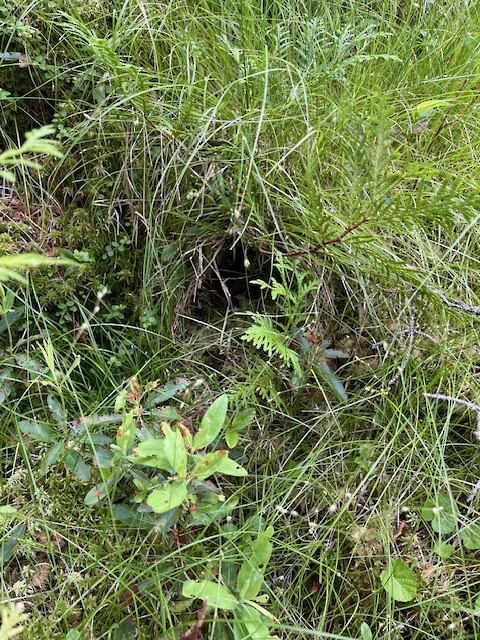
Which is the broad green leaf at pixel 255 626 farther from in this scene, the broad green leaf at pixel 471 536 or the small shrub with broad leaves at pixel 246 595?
the broad green leaf at pixel 471 536

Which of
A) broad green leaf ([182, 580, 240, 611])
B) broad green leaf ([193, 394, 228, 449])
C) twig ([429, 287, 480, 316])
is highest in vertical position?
broad green leaf ([193, 394, 228, 449])

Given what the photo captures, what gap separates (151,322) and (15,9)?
1048mm

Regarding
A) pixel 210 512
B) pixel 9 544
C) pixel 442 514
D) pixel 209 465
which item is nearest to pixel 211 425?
pixel 209 465

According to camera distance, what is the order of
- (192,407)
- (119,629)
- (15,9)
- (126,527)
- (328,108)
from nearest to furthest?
(119,629) → (126,527) → (192,407) → (328,108) → (15,9)

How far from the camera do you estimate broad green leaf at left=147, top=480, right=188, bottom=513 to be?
1130 mm

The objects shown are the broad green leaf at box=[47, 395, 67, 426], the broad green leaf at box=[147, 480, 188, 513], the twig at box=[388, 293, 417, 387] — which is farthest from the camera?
the twig at box=[388, 293, 417, 387]

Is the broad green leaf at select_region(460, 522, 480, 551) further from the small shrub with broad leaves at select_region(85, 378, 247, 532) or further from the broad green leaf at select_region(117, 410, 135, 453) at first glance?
the broad green leaf at select_region(117, 410, 135, 453)

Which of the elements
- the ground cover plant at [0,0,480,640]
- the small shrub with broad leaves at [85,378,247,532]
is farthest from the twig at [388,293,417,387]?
the small shrub with broad leaves at [85,378,247,532]

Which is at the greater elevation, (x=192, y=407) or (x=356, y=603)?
(x=192, y=407)

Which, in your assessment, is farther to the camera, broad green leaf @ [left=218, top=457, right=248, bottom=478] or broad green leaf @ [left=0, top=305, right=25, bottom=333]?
broad green leaf @ [left=0, top=305, right=25, bottom=333]

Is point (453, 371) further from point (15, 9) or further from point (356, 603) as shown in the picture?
point (15, 9)

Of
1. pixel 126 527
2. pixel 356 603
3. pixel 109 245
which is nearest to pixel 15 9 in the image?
pixel 109 245

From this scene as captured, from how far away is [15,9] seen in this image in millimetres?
1733

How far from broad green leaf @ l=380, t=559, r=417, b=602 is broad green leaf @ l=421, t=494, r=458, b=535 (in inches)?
4.9
